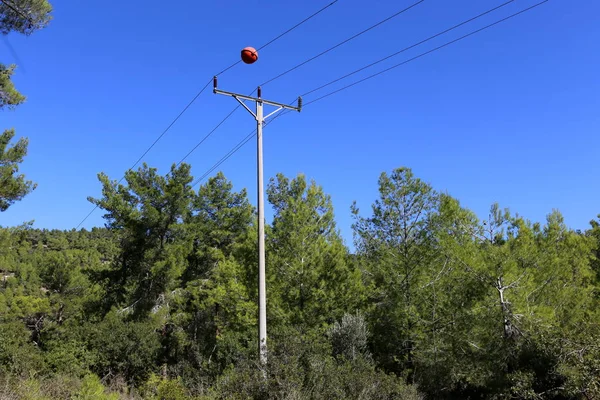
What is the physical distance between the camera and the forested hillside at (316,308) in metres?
10.1

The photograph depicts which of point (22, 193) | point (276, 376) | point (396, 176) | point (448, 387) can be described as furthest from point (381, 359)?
point (22, 193)

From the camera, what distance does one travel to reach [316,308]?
17.8m

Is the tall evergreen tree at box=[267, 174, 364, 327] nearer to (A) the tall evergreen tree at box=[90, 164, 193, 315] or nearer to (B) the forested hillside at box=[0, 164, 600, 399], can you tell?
(B) the forested hillside at box=[0, 164, 600, 399]

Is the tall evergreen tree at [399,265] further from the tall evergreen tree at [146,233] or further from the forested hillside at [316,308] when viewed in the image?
the tall evergreen tree at [146,233]

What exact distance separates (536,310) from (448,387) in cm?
420

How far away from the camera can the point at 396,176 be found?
1806 centimetres

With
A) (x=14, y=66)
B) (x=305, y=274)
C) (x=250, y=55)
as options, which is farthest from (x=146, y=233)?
(x=250, y=55)

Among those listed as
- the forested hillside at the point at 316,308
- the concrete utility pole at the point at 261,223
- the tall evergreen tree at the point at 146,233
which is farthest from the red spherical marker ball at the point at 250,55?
the tall evergreen tree at the point at 146,233

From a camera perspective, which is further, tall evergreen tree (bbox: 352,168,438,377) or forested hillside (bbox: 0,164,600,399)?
tall evergreen tree (bbox: 352,168,438,377)

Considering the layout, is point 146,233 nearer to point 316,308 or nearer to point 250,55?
point 316,308

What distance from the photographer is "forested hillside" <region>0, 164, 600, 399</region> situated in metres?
10.1

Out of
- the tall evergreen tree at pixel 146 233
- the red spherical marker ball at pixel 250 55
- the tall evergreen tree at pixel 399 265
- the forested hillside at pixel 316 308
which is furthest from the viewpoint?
the tall evergreen tree at pixel 146 233

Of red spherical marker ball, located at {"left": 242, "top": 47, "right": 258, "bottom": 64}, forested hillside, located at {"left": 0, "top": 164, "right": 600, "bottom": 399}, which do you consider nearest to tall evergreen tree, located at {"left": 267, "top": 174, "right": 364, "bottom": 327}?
forested hillside, located at {"left": 0, "top": 164, "right": 600, "bottom": 399}

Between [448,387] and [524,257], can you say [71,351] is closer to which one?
[448,387]
